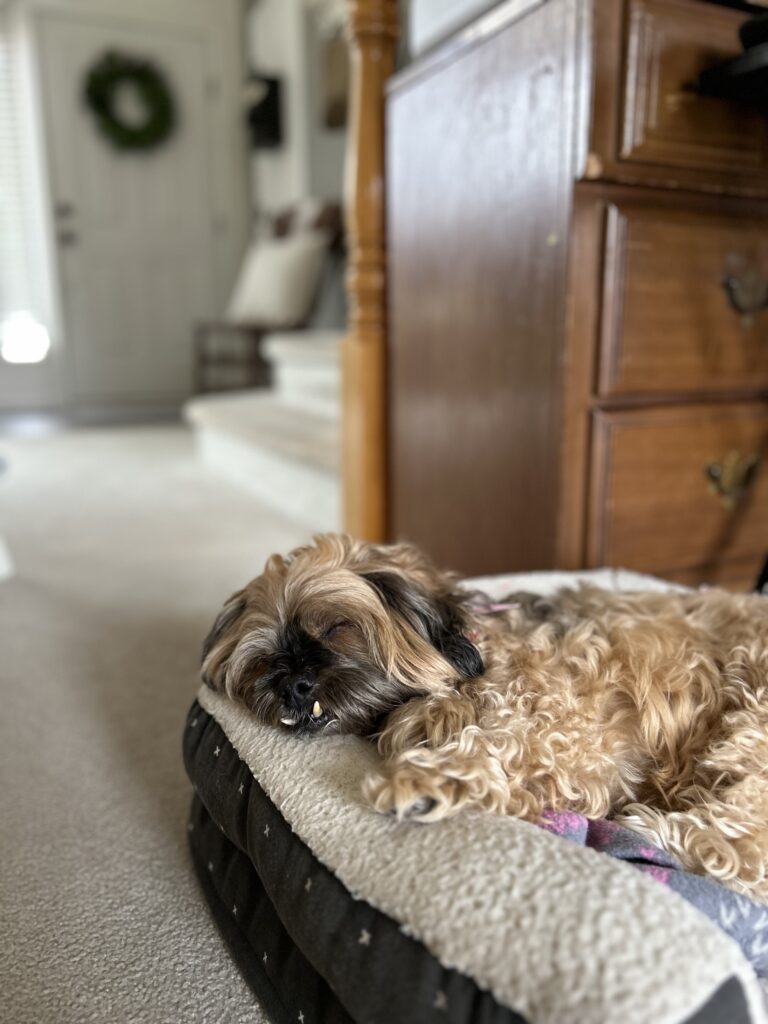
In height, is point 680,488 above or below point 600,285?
below

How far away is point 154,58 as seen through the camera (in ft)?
20.6

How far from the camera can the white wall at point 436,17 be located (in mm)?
1843

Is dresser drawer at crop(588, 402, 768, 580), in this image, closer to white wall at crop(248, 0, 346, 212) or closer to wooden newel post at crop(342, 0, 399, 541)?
wooden newel post at crop(342, 0, 399, 541)

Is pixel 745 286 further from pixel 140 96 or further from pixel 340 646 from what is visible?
pixel 140 96

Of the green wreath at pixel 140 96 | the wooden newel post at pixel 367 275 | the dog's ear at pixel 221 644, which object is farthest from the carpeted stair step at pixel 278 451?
the green wreath at pixel 140 96

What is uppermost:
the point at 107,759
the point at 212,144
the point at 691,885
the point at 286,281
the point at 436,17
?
the point at 212,144

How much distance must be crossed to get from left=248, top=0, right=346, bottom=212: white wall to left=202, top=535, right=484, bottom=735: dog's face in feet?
16.8

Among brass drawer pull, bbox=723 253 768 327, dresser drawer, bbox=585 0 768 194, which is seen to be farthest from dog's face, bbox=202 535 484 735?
brass drawer pull, bbox=723 253 768 327

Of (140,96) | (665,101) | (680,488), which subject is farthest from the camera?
(140,96)

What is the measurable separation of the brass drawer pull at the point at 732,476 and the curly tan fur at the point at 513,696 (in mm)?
650

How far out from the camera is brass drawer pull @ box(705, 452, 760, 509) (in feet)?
5.61

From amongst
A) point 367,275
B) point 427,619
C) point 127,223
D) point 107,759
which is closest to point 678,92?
point 367,275

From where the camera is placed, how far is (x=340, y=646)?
0.99m

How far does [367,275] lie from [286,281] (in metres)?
3.03
